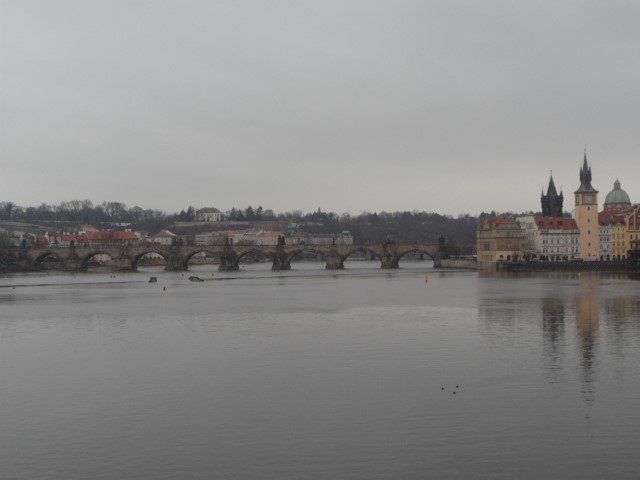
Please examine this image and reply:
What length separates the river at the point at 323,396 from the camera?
57.3ft

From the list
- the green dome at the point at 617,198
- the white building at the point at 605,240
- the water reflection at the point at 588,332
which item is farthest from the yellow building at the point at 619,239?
the water reflection at the point at 588,332

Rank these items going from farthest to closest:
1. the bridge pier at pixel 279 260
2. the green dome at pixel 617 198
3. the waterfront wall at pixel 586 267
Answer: the green dome at pixel 617 198 < the bridge pier at pixel 279 260 < the waterfront wall at pixel 586 267

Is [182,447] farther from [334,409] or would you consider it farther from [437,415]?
[437,415]

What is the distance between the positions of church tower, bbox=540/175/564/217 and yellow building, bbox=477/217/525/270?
1138 cm

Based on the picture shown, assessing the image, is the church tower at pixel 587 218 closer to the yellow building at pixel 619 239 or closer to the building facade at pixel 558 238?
the building facade at pixel 558 238

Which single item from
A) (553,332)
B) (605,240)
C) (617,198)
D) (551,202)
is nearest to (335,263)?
(551,202)

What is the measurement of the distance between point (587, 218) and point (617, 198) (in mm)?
30660

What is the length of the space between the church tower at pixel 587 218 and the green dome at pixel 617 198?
2968cm

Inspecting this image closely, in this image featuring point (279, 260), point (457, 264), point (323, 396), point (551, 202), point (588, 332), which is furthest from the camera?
point (551, 202)

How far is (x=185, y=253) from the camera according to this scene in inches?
5153

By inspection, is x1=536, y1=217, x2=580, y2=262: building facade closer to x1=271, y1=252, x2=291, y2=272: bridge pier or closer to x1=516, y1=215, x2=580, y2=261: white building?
x1=516, y1=215, x2=580, y2=261: white building

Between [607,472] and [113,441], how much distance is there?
11.4 m

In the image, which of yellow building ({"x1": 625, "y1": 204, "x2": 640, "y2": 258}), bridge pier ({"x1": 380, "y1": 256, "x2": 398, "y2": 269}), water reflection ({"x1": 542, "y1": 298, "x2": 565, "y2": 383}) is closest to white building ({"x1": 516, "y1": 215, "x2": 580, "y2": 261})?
yellow building ({"x1": 625, "y1": 204, "x2": 640, "y2": 258})

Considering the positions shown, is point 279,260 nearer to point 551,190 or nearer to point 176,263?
point 176,263
